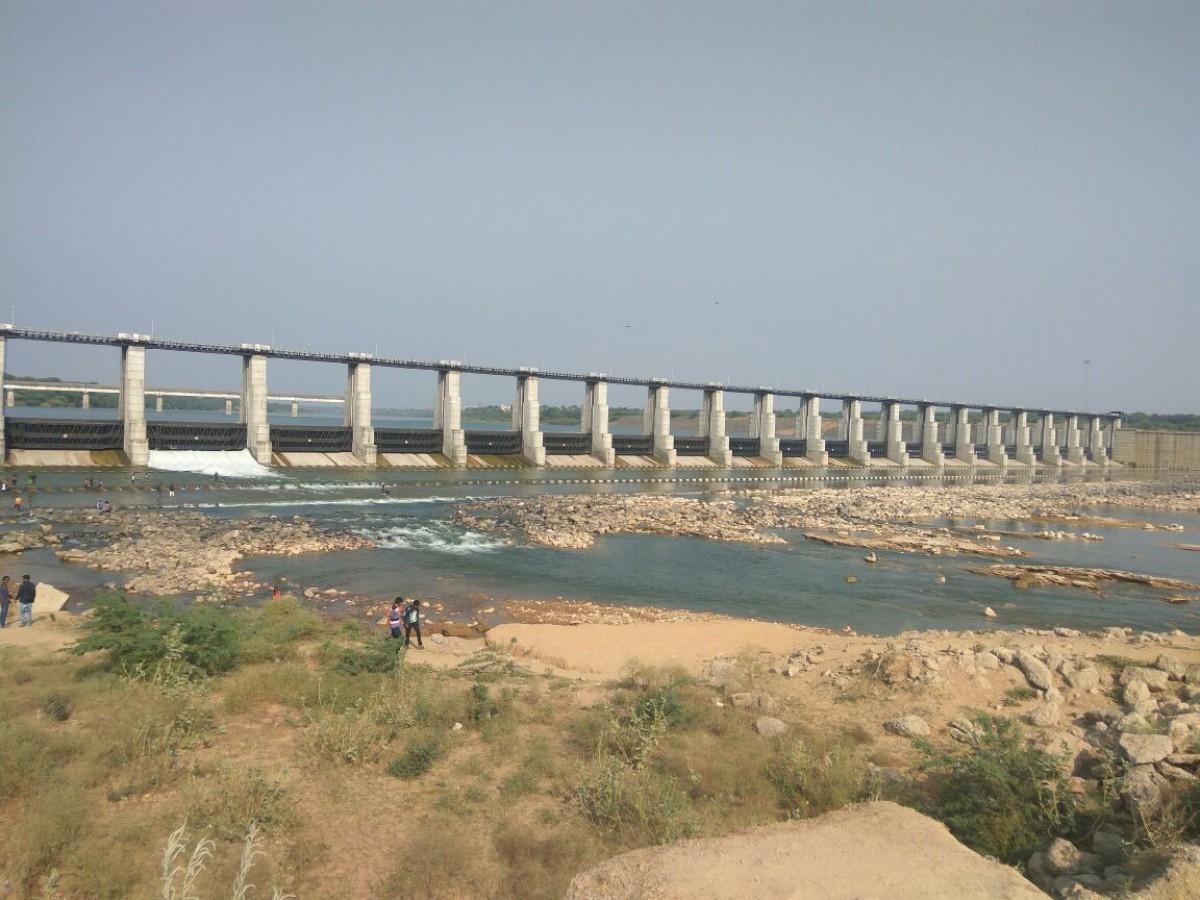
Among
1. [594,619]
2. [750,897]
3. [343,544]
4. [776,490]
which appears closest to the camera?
[750,897]

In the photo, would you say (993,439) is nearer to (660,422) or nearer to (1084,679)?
(660,422)

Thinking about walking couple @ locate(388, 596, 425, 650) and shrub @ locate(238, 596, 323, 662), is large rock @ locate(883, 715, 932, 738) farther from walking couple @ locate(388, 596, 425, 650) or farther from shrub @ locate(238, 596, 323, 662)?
shrub @ locate(238, 596, 323, 662)

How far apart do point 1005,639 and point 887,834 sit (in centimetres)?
1005

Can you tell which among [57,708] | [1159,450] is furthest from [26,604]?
[1159,450]

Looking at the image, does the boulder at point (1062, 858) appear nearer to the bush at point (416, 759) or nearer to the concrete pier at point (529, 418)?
the bush at point (416, 759)

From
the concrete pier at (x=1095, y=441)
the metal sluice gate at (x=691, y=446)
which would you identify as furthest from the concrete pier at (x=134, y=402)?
the concrete pier at (x=1095, y=441)

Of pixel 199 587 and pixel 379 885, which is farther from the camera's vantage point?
pixel 199 587

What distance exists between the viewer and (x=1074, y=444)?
104m

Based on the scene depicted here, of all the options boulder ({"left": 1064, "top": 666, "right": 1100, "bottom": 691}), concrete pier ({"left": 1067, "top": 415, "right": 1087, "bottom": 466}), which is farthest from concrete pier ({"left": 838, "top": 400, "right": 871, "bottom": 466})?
boulder ({"left": 1064, "top": 666, "right": 1100, "bottom": 691})

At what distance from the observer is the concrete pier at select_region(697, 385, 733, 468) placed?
70.2 meters

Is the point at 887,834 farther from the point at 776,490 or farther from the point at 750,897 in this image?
the point at 776,490

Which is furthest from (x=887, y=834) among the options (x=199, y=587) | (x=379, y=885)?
(x=199, y=587)

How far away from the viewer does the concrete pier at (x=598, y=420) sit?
211 feet

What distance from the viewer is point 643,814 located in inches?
259
